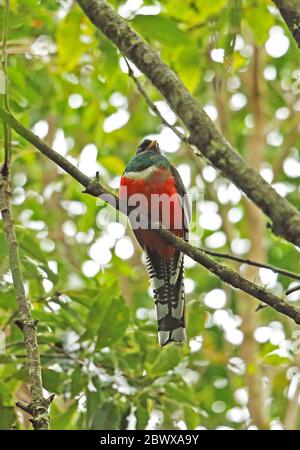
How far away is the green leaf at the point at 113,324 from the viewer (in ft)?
12.5

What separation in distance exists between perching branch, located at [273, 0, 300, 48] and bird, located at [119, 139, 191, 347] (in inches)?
85.8

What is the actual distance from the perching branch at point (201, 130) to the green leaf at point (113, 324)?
1.82 m

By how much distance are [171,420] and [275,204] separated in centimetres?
270

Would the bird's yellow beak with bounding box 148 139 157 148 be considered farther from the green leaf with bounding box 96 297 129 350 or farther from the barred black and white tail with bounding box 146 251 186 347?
the green leaf with bounding box 96 297 129 350

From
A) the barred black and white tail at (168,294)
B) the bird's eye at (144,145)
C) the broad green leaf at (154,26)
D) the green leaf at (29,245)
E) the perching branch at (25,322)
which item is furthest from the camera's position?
the bird's eye at (144,145)

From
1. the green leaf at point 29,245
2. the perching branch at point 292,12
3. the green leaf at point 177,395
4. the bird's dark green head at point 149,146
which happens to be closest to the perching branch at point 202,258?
the perching branch at point 292,12

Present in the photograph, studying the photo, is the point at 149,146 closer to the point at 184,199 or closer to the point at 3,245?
the point at 184,199

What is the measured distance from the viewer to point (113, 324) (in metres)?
3.81

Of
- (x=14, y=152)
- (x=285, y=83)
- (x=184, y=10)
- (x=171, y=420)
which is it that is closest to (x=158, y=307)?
(x=171, y=420)

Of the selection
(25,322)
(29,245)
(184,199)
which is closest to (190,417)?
(29,245)

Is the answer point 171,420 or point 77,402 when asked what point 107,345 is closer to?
point 77,402

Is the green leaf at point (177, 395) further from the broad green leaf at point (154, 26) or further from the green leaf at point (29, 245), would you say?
the broad green leaf at point (154, 26)

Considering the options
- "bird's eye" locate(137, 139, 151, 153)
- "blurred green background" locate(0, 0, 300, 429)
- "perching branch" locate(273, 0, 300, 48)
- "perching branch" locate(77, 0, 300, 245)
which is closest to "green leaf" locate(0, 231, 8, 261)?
"blurred green background" locate(0, 0, 300, 429)

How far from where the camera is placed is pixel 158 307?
441cm
